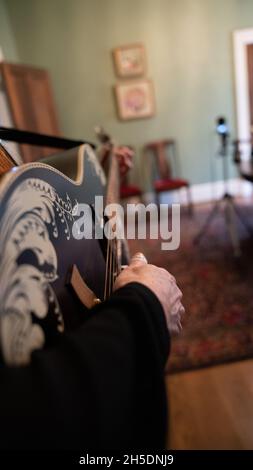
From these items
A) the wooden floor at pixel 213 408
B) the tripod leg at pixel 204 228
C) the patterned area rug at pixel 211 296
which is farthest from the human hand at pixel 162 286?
the tripod leg at pixel 204 228

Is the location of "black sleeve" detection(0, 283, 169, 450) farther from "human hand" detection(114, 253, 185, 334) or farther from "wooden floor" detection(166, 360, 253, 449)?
"wooden floor" detection(166, 360, 253, 449)

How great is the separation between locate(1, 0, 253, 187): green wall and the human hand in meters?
3.59

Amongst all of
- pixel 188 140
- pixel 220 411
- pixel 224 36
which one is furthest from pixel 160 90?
pixel 220 411

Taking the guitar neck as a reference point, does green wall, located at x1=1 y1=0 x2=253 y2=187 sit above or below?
above

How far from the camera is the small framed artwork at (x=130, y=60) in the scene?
3.54 m

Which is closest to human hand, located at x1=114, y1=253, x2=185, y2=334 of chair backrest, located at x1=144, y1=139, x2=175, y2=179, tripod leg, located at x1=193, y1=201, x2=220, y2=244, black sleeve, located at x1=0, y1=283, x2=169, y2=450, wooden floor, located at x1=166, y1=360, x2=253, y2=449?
black sleeve, located at x1=0, y1=283, x2=169, y2=450

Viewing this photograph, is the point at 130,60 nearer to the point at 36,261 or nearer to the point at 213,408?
the point at 213,408

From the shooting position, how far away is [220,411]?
116 centimetres

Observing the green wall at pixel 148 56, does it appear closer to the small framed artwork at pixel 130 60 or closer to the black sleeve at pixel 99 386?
the small framed artwork at pixel 130 60

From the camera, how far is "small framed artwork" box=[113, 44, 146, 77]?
3535mm

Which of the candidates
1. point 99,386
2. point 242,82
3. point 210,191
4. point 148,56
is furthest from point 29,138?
point 242,82

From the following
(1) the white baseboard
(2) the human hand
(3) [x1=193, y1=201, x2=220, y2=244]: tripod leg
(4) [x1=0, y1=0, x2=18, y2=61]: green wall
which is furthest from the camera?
(1) the white baseboard
